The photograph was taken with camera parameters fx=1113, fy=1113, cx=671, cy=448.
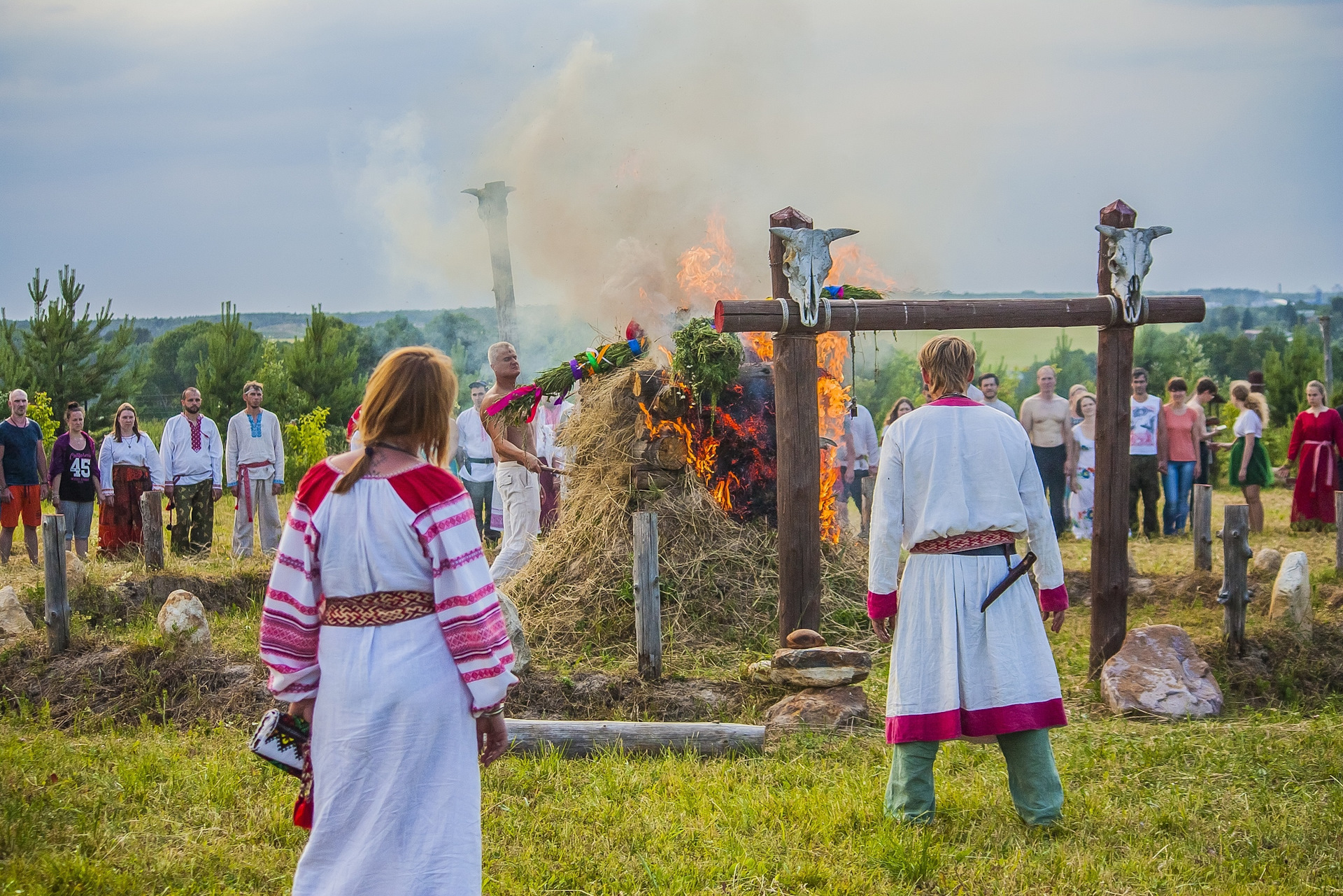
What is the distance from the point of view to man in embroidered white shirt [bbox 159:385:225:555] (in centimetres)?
1241

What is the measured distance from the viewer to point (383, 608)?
3352mm

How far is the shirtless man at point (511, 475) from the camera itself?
29.0 ft

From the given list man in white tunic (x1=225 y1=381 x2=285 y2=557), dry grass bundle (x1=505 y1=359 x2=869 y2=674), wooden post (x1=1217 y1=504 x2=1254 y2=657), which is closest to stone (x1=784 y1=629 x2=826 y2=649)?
dry grass bundle (x1=505 y1=359 x2=869 y2=674)

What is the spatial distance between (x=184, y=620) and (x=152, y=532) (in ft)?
9.47

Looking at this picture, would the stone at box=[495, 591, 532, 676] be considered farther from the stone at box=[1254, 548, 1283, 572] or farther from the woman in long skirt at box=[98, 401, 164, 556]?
the stone at box=[1254, 548, 1283, 572]

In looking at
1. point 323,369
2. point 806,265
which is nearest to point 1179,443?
point 806,265

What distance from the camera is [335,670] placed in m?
3.37

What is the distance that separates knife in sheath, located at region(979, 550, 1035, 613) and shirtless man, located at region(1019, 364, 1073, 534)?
8662 millimetres

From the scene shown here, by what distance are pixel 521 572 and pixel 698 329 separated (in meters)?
2.60

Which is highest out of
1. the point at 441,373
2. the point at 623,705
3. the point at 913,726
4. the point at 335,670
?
the point at 441,373

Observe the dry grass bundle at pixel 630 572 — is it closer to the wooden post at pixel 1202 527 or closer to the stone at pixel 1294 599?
the stone at pixel 1294 599

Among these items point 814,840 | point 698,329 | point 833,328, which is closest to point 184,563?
point 698,329

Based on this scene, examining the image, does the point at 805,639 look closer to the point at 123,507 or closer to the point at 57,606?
the point at 57,606

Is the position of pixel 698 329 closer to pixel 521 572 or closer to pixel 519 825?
pixel 521 572
